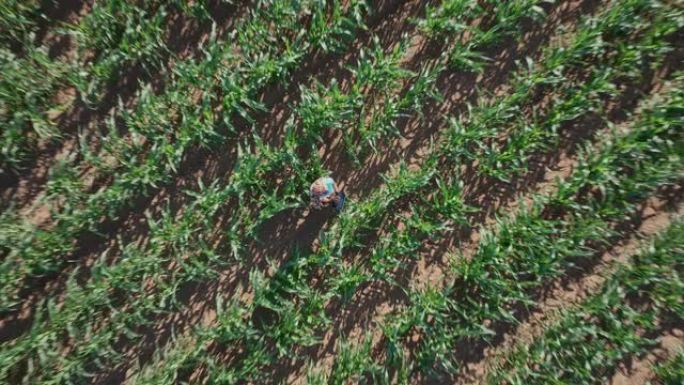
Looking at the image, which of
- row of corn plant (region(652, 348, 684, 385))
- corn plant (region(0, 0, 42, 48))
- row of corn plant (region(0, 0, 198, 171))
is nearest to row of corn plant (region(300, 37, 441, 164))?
row of corn plant (region(0, 0, 198, 171))

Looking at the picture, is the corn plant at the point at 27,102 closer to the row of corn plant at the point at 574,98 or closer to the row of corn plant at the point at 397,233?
the row of corn plant at the point at 397,233

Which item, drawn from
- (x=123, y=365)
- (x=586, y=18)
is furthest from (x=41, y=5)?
(x=586, y=18)

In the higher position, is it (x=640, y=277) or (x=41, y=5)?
(x=41, y=5)

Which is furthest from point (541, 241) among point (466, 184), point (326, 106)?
point (326, 106)

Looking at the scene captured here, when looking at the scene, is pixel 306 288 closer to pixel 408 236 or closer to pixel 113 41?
pixel 408 236

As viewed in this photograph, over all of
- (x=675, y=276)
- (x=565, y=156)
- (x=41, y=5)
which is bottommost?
(x=675, y=276)

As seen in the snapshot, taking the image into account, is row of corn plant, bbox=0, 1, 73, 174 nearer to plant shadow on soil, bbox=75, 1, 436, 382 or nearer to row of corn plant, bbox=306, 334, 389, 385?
plant shadow on soil, bbox=75, 1, 436, 382

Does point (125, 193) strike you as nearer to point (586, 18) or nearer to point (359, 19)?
point (359, 19)
